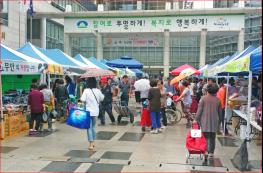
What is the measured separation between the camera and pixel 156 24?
128 feet

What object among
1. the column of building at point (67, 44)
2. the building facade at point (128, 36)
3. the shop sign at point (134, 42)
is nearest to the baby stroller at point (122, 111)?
the building facade at point (128, 36)

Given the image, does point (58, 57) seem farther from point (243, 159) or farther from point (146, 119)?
point (243, 159)

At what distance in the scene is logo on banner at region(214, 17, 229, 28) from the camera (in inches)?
1471

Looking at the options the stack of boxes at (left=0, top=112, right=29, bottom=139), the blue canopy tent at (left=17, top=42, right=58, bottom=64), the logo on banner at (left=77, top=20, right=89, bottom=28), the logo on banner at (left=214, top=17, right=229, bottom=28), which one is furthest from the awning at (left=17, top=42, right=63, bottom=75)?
the logo on banner at (left=214, top=17, right=229, bottom=28)

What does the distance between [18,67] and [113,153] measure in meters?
4.18

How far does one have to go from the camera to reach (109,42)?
41562 mm

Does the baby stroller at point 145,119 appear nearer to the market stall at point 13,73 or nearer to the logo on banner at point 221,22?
the market stall at point 13,73

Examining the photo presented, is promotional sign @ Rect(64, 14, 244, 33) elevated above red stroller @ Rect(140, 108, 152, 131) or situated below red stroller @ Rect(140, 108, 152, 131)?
above

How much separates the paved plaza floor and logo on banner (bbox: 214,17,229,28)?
2673cm

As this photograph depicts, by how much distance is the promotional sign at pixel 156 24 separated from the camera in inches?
1469

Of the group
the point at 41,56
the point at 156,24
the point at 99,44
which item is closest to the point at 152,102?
the point at 41,56

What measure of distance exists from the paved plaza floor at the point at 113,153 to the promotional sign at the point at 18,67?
1854 millimetres

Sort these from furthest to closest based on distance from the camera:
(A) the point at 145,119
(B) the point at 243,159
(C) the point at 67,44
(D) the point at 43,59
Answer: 1. (C) the point at 67,44
2. (D) the point at 43,59
3. (A) the point at 145,119
4. (B) the point at 243,159

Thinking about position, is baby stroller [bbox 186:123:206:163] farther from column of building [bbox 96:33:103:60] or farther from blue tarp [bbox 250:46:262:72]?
column of building [bbox 96:33:103:60]
